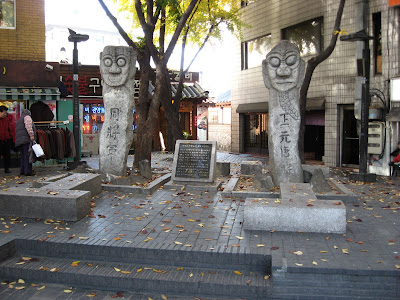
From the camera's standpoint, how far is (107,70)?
1223 cm

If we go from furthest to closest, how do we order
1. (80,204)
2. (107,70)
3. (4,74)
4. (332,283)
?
1. (4,74)
2. (107,70)
3. (80,204)
4. (332,283)

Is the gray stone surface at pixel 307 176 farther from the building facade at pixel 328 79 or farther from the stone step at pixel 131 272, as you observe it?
the stone step at pixel 131 272

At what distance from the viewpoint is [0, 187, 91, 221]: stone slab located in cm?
789

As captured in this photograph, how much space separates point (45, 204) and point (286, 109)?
616 cm

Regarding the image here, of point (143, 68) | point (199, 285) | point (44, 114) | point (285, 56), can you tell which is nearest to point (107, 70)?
point (143, 68)

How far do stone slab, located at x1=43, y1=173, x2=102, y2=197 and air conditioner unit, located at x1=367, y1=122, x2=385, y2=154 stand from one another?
Result: 979 centimetres

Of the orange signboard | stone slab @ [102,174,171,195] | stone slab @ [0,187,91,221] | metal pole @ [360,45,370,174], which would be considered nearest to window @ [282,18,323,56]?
the orange signboard

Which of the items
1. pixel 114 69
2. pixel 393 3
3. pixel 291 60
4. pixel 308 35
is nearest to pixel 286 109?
pixel 291 60

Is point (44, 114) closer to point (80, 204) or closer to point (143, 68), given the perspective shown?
point (143, 68)

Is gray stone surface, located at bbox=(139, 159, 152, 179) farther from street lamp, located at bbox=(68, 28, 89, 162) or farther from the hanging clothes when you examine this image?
the hanging clothes

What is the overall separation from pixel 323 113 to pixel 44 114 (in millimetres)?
12101

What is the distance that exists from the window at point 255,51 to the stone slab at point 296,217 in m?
16.8

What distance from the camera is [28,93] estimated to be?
1714 centimetres

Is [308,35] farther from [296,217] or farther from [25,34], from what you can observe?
[296,217]
